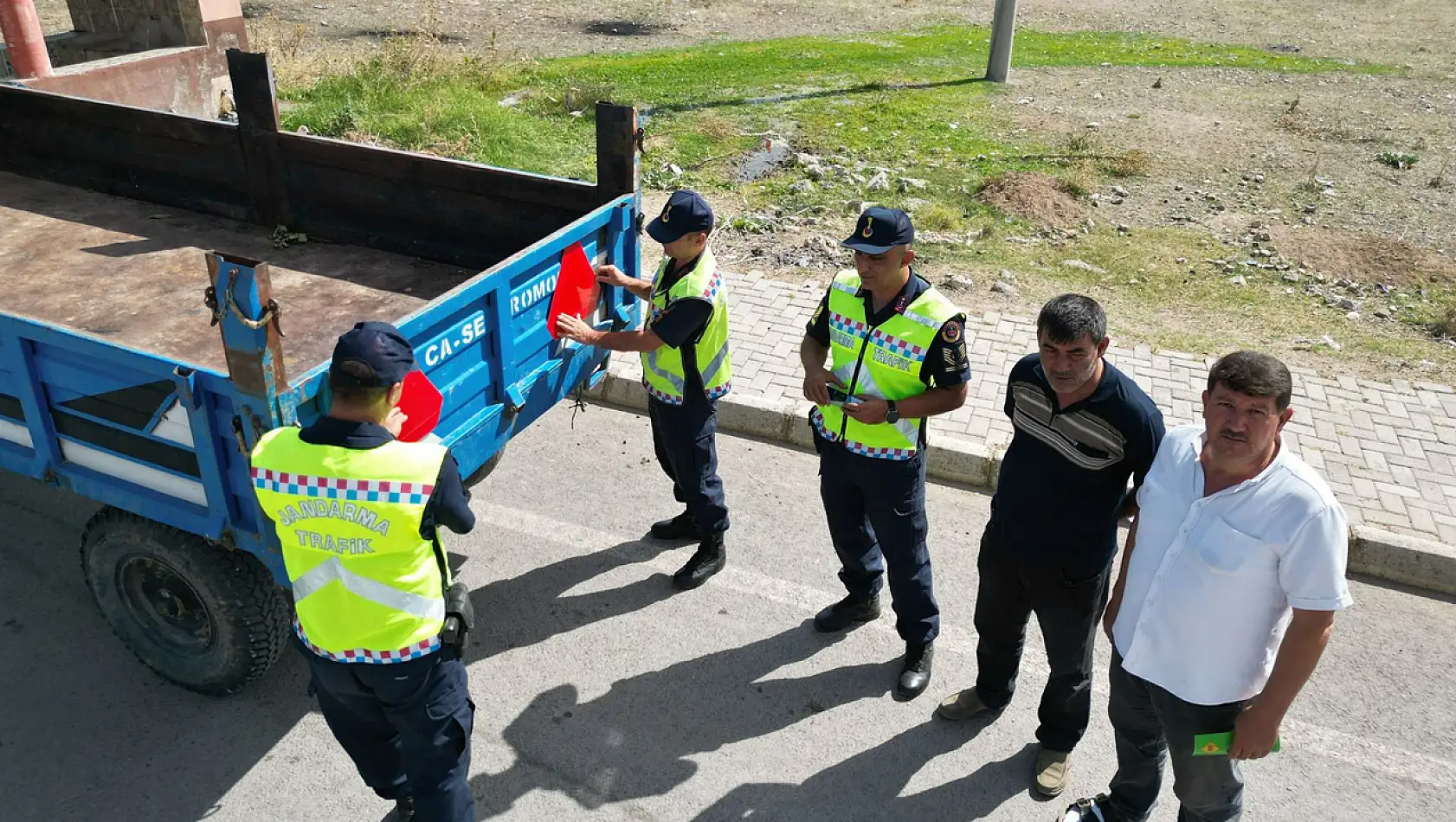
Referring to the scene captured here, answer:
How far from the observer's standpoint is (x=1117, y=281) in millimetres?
8227

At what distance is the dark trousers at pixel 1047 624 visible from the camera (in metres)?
3.61

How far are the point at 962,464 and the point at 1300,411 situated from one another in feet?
7.26

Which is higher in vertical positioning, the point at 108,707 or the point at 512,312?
the point at 512,312

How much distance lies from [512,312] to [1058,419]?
2187 mm

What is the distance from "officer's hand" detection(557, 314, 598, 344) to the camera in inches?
174

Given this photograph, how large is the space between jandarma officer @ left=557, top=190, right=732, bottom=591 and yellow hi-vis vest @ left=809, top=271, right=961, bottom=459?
611mm

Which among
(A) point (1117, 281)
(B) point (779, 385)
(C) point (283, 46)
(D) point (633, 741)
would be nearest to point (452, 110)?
(C) point (283, 46)

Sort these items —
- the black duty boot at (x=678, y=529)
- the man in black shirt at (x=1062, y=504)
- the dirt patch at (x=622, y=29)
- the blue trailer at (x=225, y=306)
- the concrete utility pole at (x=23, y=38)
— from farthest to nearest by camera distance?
the dirt patch at (x=622, y=29), the concrete utility pole at (x=23, y=38), the black duty boot at (x=678, y=529), the blue trailer at (x=225, y=306), the man in black shirt at (x=1062, y=504)

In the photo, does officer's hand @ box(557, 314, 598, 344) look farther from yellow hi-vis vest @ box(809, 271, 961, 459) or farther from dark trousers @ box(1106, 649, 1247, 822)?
dark trousers @ box(1106, 649, 1247, 822)

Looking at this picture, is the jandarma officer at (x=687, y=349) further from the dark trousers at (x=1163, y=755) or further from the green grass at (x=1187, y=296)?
the green grass at (x=1187, y=296)

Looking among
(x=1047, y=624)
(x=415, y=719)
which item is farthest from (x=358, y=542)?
(x=1047, y=624)

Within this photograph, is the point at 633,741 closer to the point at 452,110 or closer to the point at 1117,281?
the point at 1117,281

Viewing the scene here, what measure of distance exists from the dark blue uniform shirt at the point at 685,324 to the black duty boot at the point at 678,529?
3.00ft

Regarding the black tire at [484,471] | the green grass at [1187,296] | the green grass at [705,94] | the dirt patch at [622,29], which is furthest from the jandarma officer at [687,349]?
the dirt patch at [622,29]
